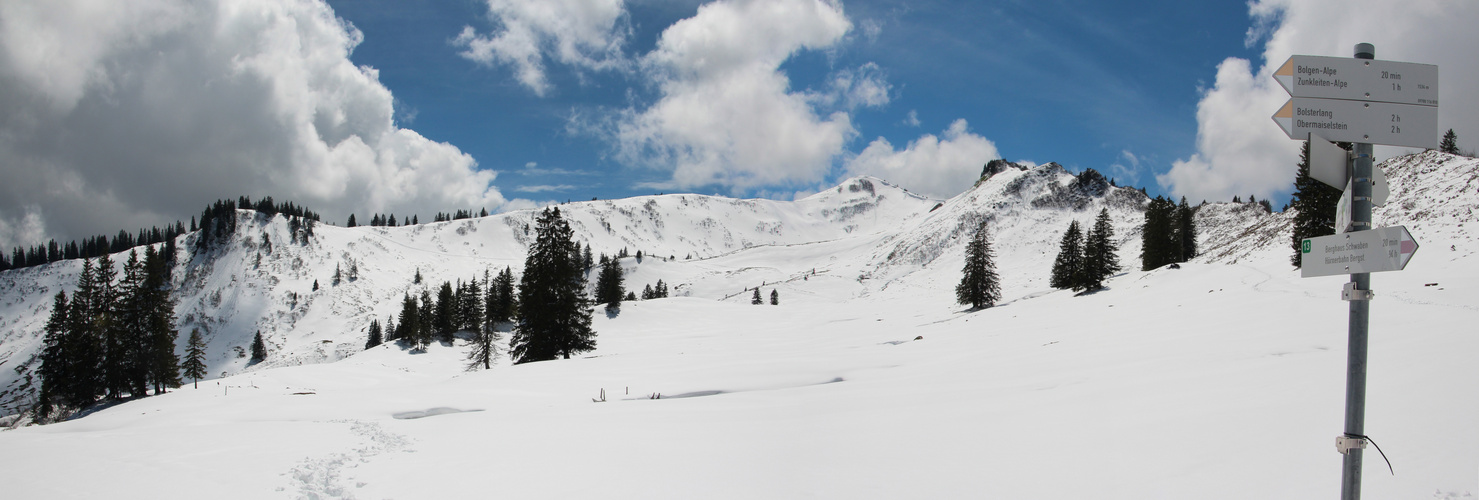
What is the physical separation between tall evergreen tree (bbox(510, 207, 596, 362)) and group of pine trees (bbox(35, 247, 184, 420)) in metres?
28.0

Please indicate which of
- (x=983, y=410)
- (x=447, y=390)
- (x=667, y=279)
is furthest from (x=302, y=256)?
(x=983, y=410)

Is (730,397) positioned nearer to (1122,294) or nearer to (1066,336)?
(1066,336)

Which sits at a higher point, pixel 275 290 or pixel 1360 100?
pixel 1360 100

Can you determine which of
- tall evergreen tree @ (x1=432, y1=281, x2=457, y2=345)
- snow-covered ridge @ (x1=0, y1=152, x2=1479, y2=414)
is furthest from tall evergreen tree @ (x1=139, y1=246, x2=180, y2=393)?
snow-covered ridge @ (x1=0, y1=152, x2=1479, y2=414)

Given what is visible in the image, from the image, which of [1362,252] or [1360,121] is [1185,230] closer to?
[1360,121]

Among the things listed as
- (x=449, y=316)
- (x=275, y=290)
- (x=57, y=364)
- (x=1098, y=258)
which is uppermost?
(x=1098, y=258)

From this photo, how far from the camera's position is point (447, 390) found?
622 inches

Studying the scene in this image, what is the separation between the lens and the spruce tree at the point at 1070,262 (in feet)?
160

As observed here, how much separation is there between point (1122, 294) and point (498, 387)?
1507 inches

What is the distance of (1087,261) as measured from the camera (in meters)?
45.6

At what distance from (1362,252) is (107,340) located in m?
58.2

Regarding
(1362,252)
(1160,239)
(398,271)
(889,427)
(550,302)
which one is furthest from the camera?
(398,271)

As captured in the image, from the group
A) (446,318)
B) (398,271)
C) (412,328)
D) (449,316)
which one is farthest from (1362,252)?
(398,271)

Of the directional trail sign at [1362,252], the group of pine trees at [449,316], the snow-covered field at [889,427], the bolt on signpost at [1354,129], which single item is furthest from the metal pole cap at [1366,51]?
the group of pine trees at [449,316]
